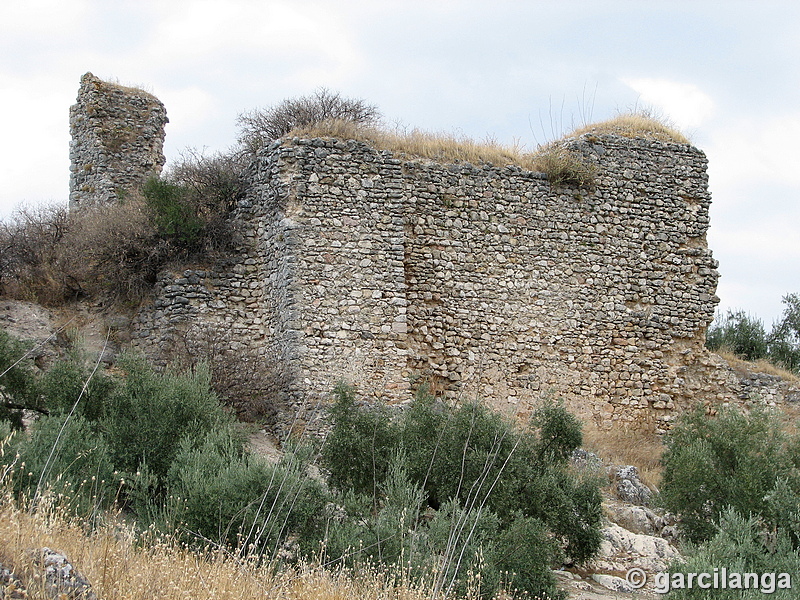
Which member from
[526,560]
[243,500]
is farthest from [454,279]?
[243,500]

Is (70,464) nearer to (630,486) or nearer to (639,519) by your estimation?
(639,519)

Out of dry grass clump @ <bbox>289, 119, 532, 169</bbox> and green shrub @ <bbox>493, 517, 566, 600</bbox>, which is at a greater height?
dry grass clump @ <bbox>289, 119, 532, 169</bbox>

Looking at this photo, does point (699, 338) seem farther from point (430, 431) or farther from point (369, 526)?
point (369, 526)

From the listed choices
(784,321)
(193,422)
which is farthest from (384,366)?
(784,321)

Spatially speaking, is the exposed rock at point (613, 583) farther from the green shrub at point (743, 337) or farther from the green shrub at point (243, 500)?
the green shrub at point (743, 337)

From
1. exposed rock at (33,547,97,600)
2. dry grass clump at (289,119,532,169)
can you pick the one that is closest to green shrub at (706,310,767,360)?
dry grass clump at (289,119,532,169)

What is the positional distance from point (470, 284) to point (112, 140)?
642cm

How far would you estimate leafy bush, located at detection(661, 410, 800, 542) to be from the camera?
8156 mm

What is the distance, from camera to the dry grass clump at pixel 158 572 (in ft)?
15.5

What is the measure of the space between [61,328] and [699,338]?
10.0m

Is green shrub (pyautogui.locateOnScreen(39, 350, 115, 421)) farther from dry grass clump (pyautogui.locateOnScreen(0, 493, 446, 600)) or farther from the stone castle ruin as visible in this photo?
dry grass clump (pyautogui.locateOnScreen(0, 493, 446, 600))

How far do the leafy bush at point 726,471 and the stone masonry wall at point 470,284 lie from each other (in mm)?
3730

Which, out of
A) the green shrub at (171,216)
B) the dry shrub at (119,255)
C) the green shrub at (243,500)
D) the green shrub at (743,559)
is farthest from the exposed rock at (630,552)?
the dry shrub at (119,255)

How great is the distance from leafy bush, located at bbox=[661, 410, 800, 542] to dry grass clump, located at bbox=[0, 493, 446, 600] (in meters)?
3.93
